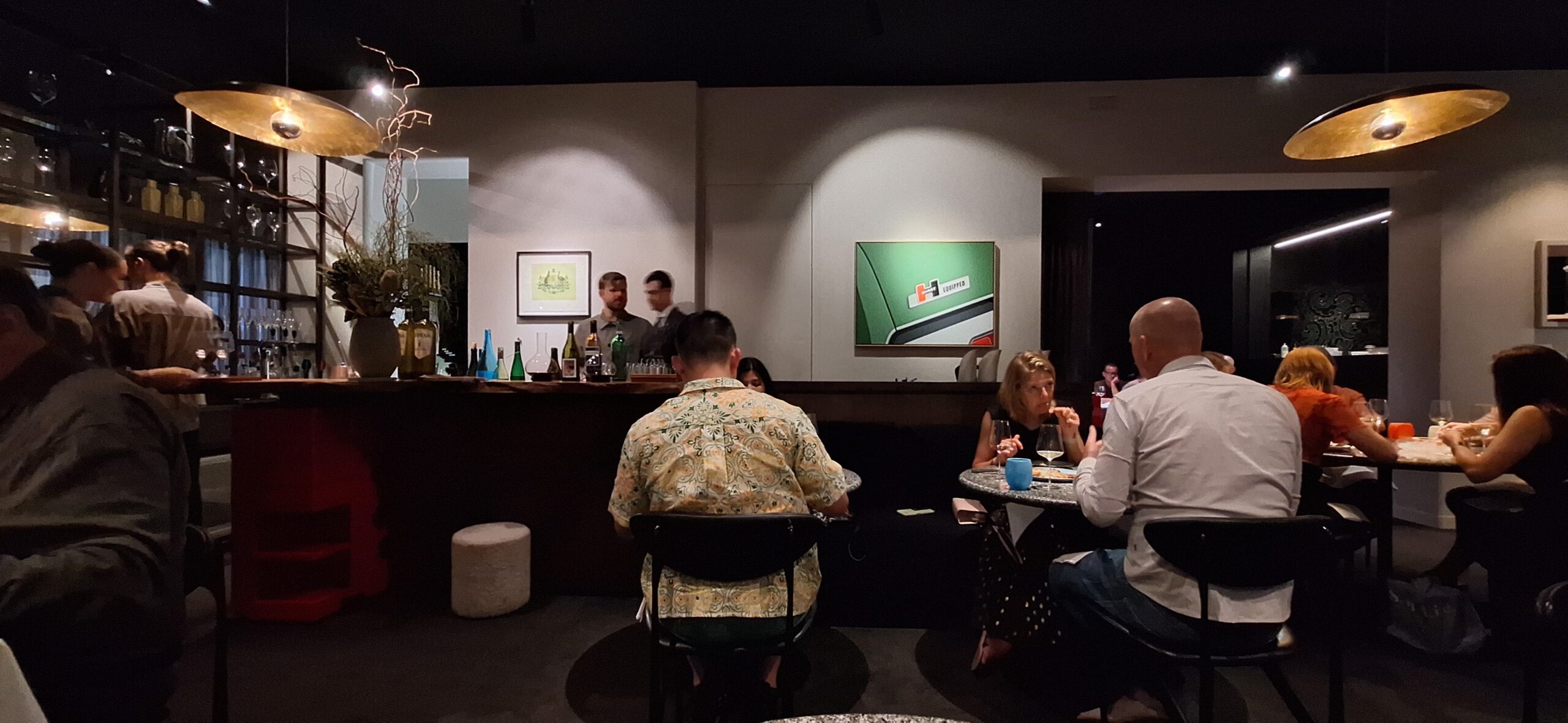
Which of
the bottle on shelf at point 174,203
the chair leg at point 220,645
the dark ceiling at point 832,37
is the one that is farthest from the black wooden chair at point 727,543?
the bottle on shelf at point 174,203

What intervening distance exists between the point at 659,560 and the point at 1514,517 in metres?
3.44

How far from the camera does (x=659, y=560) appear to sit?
4.99 feet

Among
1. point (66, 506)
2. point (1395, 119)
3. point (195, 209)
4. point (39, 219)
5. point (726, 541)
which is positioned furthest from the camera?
point (195, 209)

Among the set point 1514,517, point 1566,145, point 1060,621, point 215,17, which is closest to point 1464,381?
point 1566,145

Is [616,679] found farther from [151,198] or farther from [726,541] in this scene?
[151,198]

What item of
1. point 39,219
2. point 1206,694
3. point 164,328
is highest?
point 39,219

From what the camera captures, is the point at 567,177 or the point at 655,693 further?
the point at 567,177

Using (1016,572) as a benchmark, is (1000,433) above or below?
above

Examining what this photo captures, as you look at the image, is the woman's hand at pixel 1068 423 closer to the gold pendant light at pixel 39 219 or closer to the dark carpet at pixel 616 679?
the dark carpet at pixel 616 679

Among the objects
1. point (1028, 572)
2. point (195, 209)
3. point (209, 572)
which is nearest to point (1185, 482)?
point (1028, 572)

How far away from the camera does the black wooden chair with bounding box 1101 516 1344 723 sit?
1464 mm

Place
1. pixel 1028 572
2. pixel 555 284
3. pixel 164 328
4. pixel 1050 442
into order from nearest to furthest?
pixel 1050 442 < pixel 1028 572 < pixel 164 328 < pixel 555 284

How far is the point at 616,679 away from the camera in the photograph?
2363mm

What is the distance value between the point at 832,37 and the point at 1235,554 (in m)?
3.89
